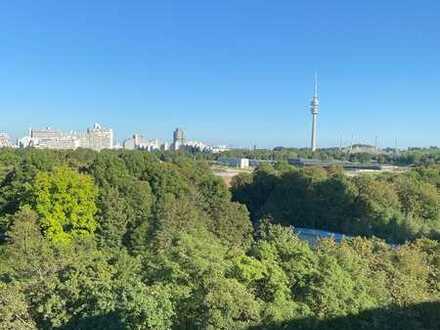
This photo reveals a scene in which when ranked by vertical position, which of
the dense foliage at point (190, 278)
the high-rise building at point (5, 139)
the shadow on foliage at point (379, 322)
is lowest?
the shadow on foliage at point (379, 322)

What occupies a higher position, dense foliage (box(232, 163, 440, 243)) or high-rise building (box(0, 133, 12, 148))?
high-rise building (box(0, 133, 12, 148))

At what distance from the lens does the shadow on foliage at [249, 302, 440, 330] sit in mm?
10652

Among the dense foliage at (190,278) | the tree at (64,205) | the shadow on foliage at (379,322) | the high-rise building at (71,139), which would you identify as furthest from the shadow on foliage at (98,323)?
the high-rise building at (71,139)

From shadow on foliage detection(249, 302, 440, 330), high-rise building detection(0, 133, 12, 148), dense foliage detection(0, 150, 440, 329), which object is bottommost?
shadow on foliage detection(249, 302, 440, 330)

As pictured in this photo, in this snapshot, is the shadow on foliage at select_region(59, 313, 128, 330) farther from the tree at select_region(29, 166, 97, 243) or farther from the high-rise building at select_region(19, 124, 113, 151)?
the high-rise building at select_region(19, 124, 113, 151)

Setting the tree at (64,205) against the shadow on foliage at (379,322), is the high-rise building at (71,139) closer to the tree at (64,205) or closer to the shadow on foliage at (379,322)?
the tree at (64,205)

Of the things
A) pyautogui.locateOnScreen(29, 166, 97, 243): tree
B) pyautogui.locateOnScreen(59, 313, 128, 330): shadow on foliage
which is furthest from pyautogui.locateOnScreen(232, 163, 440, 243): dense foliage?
pyautogui.locateOnScreen(59, 313, 128, 330): shadow on foliage

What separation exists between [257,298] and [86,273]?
3.65 metres

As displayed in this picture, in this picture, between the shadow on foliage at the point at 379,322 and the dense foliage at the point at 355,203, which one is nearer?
the shadow on foliage at the point at 379,322

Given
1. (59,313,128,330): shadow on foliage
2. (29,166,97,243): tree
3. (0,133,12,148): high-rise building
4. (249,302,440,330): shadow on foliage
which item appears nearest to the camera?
(59,313,128,330): shadow on foliage

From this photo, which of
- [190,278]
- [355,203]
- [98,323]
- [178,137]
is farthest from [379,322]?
[178,137]

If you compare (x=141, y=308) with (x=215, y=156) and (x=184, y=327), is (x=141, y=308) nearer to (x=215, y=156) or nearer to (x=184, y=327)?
(x=184, y=327)

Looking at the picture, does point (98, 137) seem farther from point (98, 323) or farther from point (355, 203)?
point (98, 323)

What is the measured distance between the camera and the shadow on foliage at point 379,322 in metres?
10.7
